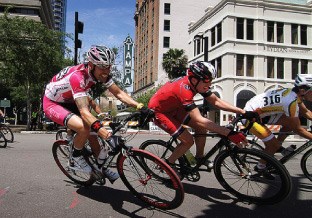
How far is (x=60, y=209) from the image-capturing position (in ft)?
14.2

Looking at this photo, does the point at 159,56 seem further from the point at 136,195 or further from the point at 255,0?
the point at 136,195

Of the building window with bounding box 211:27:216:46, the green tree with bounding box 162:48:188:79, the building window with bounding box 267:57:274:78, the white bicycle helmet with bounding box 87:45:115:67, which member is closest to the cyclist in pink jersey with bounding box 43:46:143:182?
the white bicycle helmet with bounding box 87:45:115:67

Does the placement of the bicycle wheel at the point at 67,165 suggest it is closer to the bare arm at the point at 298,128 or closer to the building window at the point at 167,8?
the bare arm at the point at 298,128

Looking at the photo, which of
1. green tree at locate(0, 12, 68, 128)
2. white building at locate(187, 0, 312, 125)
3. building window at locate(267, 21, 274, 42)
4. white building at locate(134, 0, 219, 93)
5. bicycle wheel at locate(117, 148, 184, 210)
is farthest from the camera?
white building at locate(134, 0, 219, 93)

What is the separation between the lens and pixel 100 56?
177 inches

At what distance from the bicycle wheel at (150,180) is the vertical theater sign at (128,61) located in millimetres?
64166

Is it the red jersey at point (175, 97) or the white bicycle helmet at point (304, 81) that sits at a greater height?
the white bicycle helmet at point (304, 81)

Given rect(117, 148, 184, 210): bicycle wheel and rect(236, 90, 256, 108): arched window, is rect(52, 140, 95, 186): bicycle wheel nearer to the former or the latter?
rect(117, 148, 184, 210): bicycle wheel

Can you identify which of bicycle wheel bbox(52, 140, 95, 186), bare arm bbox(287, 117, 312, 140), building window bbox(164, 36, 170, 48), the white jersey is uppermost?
building window bbox(164, 36, 170, 48)

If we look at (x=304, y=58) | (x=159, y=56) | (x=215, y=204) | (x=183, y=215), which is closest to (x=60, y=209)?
(x=183, y=215)

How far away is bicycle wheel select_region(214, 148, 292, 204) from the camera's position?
14.5ft

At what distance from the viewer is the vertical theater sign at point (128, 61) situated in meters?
71.1

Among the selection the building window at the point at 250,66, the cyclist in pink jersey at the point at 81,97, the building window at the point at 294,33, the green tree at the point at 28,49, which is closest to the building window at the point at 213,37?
the building window at the point at 250,66

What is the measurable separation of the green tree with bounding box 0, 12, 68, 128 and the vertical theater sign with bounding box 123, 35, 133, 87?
42.2 metres
